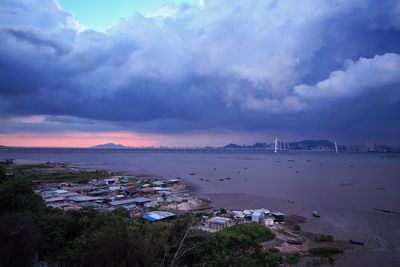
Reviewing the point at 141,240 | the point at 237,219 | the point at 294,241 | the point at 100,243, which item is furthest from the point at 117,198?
the point at 100,243

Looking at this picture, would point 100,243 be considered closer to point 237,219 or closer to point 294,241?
point 294,241

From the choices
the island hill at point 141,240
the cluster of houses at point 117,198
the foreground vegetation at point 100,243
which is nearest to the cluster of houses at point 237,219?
Result: the island hill at point 141,240

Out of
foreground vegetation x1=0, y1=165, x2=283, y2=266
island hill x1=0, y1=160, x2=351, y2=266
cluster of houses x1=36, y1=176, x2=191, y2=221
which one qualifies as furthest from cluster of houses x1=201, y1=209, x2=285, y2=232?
cluster of houses x1=36, y1=176, x2=191, y2=221

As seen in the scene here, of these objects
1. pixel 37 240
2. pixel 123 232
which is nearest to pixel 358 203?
pixel 123 232

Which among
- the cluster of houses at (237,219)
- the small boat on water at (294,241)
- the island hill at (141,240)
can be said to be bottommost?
Answer: the small boat on water at (294,241)

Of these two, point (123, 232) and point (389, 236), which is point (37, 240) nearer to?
point (123, 232)

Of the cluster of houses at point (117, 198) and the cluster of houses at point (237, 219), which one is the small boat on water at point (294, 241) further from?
the cluster of houses at point (117, 198)

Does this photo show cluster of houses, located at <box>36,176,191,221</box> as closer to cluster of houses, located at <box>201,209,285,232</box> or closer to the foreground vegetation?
cluster of houses, located at <box>201,209,285,232</box>
